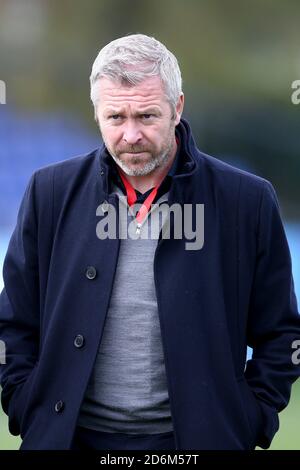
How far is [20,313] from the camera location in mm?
2533

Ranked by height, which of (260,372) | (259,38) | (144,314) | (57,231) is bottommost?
(260,372)

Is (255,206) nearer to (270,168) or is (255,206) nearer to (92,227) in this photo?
(92,227)

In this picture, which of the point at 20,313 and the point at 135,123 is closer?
the point at 135,123

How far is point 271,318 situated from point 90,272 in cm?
49

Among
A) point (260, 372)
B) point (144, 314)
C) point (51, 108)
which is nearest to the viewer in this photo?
point (144, 314)

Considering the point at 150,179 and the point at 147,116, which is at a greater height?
the point at 147,116

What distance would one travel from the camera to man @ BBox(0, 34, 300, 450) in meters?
2.36

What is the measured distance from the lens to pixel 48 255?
2.50 meters

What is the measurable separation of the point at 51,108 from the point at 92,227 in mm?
2498

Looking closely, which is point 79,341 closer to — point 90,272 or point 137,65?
point 90,272

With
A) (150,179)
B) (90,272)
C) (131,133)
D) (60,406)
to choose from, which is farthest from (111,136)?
(60,406)

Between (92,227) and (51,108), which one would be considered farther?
(51,108)

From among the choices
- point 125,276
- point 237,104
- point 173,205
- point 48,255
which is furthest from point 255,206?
point 237,104

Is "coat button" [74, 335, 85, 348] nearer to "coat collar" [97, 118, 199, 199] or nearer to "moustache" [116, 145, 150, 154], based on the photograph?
"coat collar" [97, 118, 199, 199]
